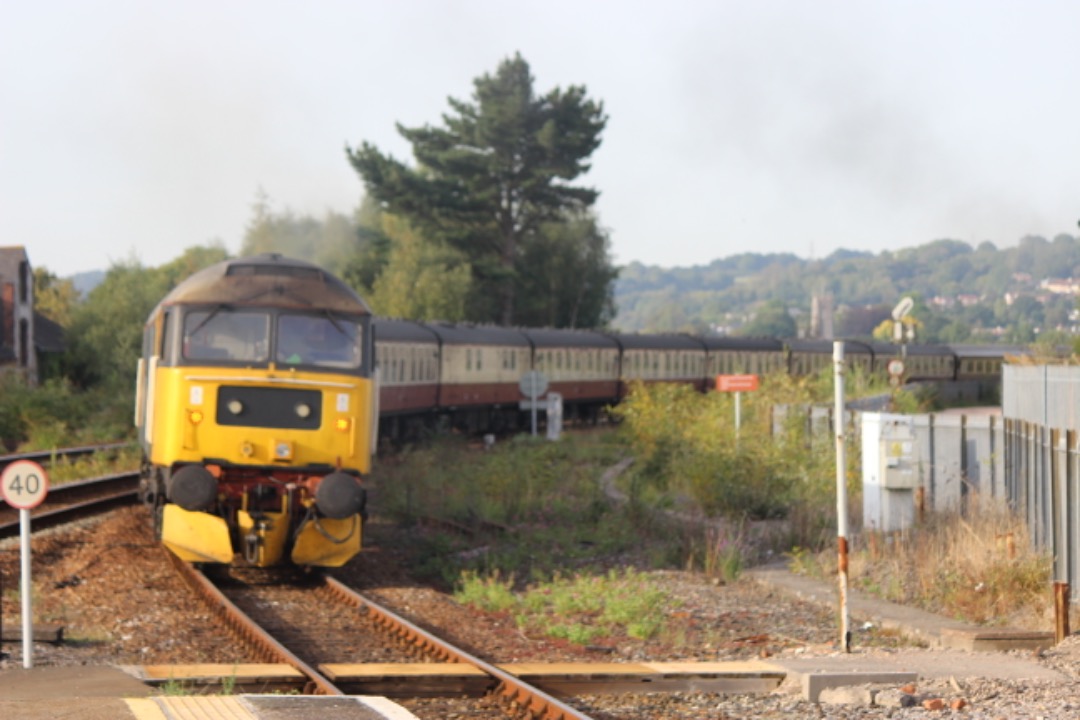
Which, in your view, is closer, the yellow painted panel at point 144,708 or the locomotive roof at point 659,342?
the yellow painted panel at point 144,708

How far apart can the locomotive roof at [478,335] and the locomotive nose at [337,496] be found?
2285cm

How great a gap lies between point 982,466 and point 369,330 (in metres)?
8.07

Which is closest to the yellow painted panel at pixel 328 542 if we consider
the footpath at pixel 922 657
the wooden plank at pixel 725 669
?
the footpath at pixel 922 657

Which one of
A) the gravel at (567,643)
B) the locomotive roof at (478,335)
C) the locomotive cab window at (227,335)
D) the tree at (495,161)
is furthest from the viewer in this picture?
the tree at (495,161)

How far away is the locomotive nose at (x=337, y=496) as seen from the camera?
13.4 metres

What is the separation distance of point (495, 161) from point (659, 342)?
11.6 m

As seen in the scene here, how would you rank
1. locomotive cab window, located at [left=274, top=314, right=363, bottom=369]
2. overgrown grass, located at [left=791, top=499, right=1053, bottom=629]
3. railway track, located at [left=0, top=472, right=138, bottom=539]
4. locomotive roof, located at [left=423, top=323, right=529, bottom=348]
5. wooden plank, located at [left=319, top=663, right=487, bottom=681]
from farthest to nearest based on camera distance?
1. locomotive roof, located at [left=423, top=323, right=529, bottom=348]
2. railway track, located at [left=0, top=472, right=138, bottom=539]
3. locomotive cab window, located at [left=274, top=314, right=363, bottom=369]
4. overgrown grass, located at [left=791, top=499, right=1053, bottom=629]
5. wooden plank, located at [left=319, top=663, right=487, bottom=681]

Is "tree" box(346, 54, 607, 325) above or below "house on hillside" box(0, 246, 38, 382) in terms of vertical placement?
above

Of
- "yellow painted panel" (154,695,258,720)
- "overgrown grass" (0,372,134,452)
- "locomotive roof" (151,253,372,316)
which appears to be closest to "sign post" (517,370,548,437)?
"overgrown grass" (0,372,134,452)

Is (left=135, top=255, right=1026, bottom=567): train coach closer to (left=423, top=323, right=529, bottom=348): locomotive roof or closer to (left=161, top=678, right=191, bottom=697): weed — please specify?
(left=161, top=678, right=191, bottom=697): weed

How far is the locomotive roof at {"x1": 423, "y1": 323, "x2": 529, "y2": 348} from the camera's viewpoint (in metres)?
37.2

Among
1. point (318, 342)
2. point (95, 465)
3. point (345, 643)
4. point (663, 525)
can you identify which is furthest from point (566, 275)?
point (345, 643)

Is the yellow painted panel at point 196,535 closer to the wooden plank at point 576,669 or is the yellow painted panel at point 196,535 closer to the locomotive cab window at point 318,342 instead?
the locomotive cab window at point 318,342

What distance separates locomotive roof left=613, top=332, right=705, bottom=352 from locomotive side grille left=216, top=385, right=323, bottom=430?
110ft
